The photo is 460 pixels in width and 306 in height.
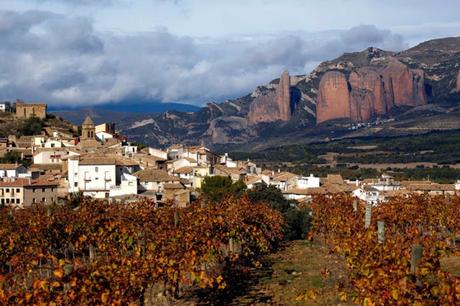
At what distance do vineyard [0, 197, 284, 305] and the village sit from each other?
2095 centimetres

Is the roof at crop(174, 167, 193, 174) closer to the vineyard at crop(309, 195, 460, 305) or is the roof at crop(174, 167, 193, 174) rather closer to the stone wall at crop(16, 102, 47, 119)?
the stone wall at crop(16, 102, 47, 119)

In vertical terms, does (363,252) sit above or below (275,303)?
above

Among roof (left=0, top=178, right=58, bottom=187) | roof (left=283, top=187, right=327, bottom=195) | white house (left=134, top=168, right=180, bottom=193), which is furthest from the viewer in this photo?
roof (left=283, top=187, right=327, bottom=195)

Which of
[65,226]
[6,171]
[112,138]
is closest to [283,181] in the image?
[112,138]

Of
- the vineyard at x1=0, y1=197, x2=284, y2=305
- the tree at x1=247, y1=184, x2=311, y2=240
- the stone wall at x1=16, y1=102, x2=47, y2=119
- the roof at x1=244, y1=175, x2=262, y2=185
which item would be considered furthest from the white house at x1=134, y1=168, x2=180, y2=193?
the stone wall at x1=16, y1=102, x2=47, y2=119

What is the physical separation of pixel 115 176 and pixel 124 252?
4499 centimetres

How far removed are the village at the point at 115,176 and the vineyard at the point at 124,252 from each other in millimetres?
20948

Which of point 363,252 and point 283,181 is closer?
point 363,252

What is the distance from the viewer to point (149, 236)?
24.3 meters

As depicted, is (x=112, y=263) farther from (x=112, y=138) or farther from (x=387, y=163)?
(x=387, y=163)

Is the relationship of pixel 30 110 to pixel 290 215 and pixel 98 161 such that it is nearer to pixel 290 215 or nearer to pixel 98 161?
pixel 98 161

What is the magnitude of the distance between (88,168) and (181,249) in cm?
5028

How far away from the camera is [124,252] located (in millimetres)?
24750

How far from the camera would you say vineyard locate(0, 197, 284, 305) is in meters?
11.8
